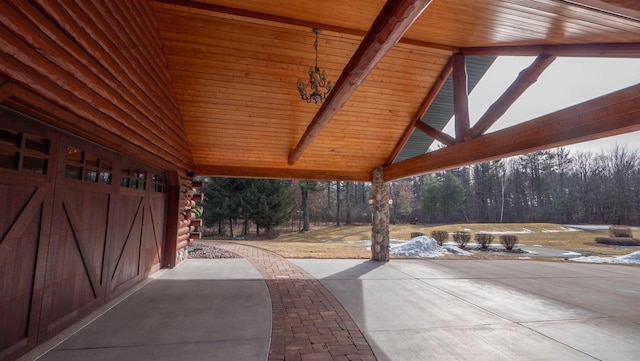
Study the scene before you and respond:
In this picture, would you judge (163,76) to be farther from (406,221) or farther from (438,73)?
(406,221)

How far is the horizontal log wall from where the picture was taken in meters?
1.99

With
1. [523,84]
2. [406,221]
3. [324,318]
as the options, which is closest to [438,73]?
[523,84]

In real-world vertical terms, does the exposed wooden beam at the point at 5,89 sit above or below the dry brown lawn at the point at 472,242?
above

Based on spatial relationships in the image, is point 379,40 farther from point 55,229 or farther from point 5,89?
point 55,229

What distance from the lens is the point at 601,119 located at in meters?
3.22

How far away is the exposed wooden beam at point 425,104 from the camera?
6065 mm

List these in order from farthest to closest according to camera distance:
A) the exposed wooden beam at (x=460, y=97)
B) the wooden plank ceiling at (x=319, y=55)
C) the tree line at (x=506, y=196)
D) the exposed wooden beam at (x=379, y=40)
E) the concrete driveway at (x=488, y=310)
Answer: the tree line at (x=506, y=196) → the exposed wooden beam at (x=460, y=97) → the wooden plank ceiling at (x=319, y=55) → the concrete driveway at (x=488, y=310) → the exposed wooden beam at (x=379, y=40)

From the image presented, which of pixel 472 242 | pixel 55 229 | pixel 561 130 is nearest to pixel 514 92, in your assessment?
pixel 561 130

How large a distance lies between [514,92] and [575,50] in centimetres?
86

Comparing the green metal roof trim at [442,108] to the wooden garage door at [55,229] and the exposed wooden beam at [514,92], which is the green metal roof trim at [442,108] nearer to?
the exposed wooden beam at [514,92]

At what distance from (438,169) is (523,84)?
2.20 m

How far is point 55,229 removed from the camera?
3209 millimetres

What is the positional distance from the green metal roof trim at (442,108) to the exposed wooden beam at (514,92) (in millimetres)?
1392

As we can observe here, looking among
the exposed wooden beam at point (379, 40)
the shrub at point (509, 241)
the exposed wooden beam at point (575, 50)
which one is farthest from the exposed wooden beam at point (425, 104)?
the shrub at point (509, 241)
